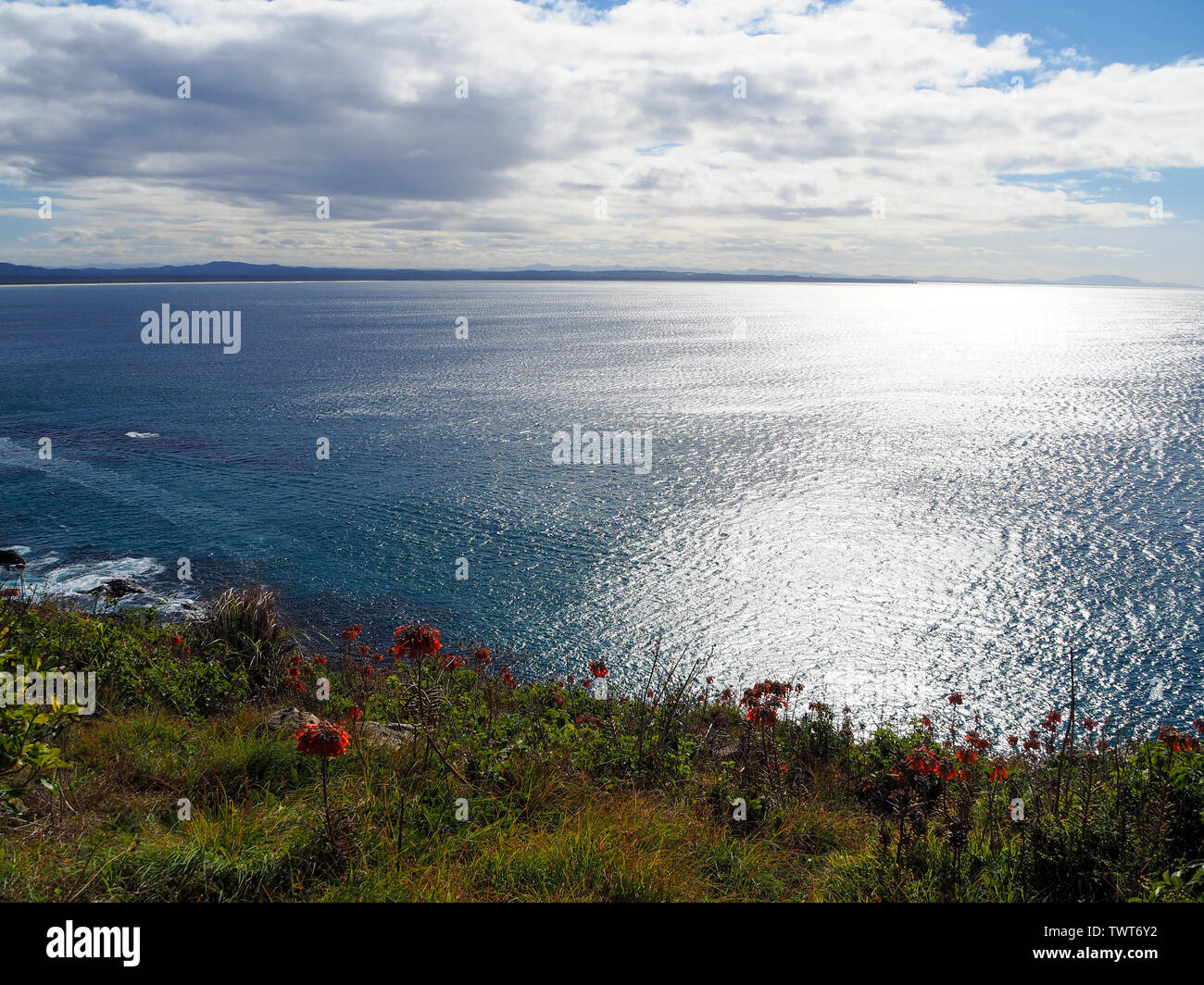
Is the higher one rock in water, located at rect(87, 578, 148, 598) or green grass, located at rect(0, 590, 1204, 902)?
green grass, located at rect(0, 590, 1204, 902)

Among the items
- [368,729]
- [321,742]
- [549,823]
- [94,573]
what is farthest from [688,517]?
[321,742]

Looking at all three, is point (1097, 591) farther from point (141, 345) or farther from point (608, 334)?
point (141, 345)

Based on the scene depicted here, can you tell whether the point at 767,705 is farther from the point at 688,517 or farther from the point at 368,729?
the point at 688,517

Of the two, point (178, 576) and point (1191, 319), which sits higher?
point (1191, 319)

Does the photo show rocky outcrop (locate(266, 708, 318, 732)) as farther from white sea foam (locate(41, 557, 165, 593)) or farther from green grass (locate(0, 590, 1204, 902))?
white sea foam (locate(41, 557, 165, 593))

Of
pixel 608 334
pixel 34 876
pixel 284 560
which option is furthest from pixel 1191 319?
pixel 34 876

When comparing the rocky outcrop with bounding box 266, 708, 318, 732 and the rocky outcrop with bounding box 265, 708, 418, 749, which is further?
the rocky outcrop with bounding box 266, 708, 318, 732

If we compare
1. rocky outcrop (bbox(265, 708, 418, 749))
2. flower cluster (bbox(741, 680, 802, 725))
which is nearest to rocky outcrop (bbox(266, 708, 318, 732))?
rocky outcrop (bbox(265, 708, 418, 749))
